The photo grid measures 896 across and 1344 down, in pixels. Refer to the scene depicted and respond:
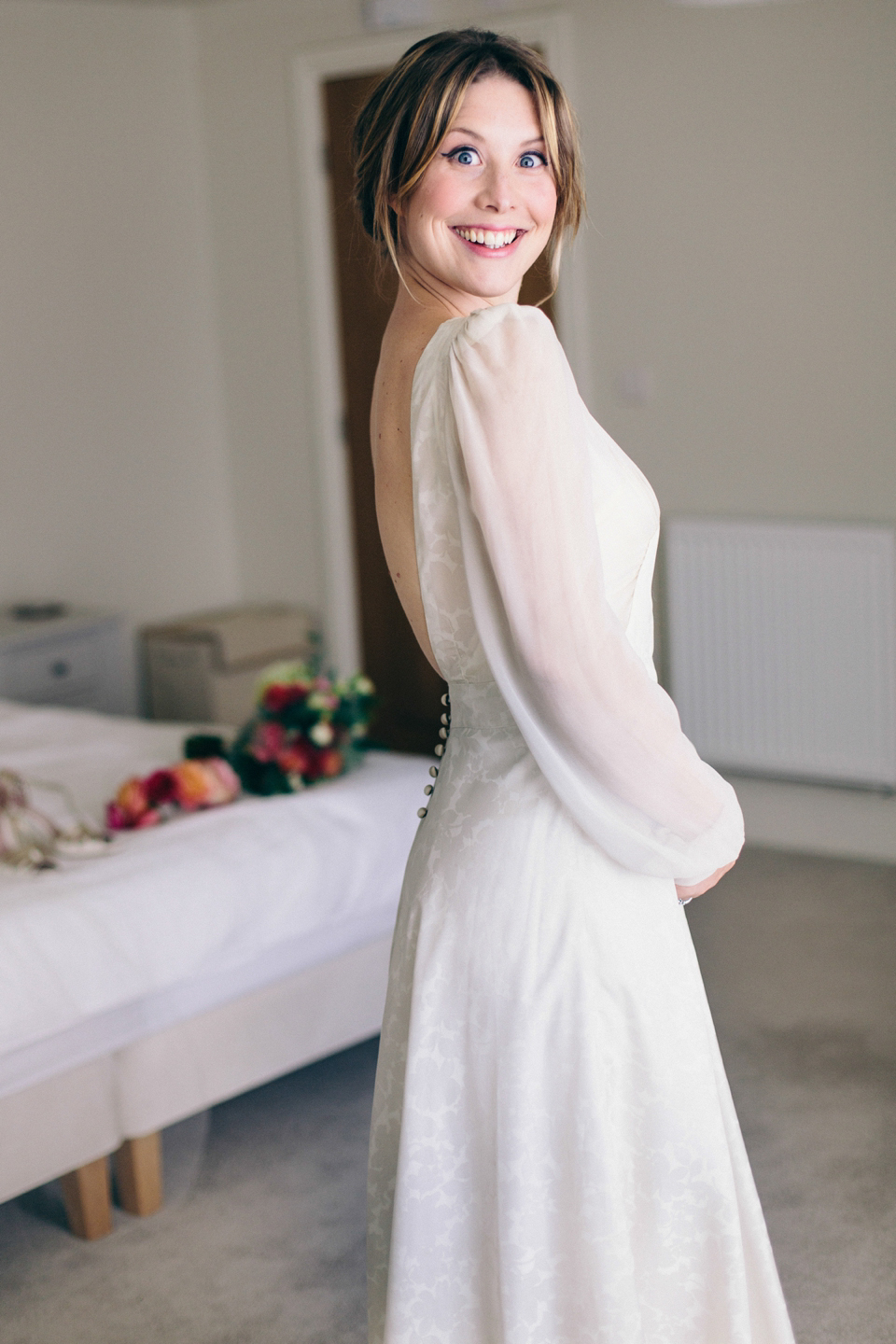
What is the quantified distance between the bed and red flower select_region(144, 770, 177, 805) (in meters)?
0.07

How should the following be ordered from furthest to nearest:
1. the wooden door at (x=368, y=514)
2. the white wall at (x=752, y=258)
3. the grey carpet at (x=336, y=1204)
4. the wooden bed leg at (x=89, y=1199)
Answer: the wooden door at (x=368, y=514)
the white wall at (x=752, y=258)
the wooden bed leg at (x=89, y=1199)
the grey carpet at (x=336, y=1204)

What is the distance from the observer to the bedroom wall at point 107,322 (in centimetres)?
507

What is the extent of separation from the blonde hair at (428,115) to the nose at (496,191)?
53mm

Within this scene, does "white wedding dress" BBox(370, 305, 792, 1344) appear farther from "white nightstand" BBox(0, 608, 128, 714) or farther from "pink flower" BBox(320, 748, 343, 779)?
"white nightstand" BBox(0, 608, 128, 714)

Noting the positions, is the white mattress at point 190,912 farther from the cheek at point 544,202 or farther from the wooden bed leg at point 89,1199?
the cheek at point 544,202

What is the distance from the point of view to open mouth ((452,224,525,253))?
1.27 metres

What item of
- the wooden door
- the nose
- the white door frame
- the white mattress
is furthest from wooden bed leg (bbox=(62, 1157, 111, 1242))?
the white door frame

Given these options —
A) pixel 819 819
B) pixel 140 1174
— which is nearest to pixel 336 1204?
pixel 140 1174

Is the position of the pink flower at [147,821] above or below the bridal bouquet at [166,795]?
below

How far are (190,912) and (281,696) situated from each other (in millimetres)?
603

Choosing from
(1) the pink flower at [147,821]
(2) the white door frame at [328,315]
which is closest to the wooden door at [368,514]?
(2) the white door frame at [328,315]

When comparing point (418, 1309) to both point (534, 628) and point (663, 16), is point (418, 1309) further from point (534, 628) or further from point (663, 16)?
point (663, 16)

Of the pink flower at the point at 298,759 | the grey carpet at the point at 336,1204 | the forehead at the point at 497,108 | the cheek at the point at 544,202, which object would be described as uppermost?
the forehead at the point at 497,108

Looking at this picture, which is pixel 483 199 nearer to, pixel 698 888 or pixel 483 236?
pixel 483 236
